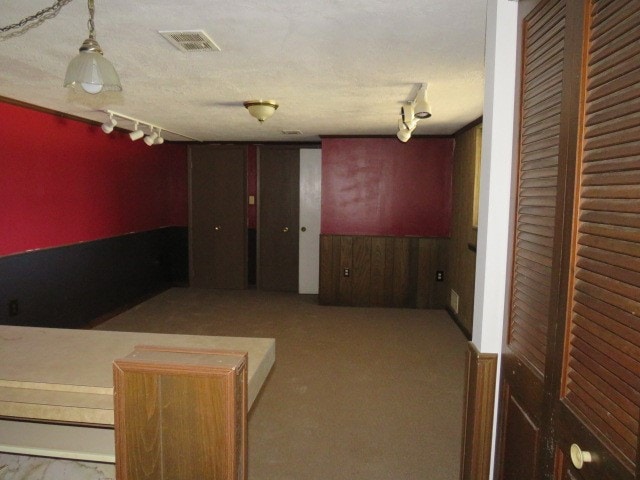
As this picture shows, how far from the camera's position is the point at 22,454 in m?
1.26

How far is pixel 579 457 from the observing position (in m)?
1.00

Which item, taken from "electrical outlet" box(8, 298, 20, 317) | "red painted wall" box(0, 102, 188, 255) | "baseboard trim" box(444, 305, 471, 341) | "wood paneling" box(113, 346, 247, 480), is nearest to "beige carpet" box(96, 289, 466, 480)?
"baseboard trim" box(444, 305, 471, 341)

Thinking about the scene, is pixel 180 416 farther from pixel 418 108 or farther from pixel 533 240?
pixel 418 108

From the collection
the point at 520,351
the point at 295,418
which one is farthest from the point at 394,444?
the point at 520,351

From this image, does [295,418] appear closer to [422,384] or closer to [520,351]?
[422,384]

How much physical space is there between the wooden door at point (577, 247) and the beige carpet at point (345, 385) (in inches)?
39.7

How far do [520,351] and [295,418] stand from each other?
5.88 feet

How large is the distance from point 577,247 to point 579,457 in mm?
492

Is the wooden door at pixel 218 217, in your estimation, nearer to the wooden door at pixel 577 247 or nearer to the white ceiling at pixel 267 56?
the white ceiling at pixel 267 56

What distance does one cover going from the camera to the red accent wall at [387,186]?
17.5 ft

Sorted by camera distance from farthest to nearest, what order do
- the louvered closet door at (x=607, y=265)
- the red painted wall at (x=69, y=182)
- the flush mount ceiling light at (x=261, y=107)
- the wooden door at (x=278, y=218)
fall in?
1. the wooden door at (x=278, y=218)
2. the red painted wall at (x=69, y=182)
3. the flush mount ceiling light at (x=261, y=107)
4. the louvered closet door at (x=607, y=265)

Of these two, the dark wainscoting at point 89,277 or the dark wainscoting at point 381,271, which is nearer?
the dark wainscoting at point 89,277

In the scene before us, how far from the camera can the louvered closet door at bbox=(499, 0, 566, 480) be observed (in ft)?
3.88

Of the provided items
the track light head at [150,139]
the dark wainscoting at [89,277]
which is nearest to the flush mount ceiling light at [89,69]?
the dark wainscoting at [89,277]
